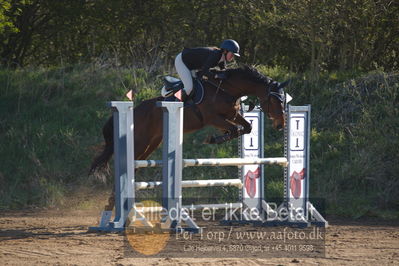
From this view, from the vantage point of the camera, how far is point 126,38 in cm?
1451

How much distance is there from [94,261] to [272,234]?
6.72ft

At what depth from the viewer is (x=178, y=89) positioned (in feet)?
23.0

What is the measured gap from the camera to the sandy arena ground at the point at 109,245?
471 centimetres

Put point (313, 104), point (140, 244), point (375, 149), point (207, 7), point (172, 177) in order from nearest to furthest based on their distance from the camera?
point (140, 244), point (172, 177), point (375, 149), point (313, 104), point (207, 7)

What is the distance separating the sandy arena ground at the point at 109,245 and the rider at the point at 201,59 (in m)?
1.57

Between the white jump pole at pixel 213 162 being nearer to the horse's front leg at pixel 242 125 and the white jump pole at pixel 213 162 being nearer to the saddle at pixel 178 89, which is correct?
the horse's front leg at pixel 242 125

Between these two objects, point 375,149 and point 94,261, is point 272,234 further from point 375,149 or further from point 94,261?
point 375,149

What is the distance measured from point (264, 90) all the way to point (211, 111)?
1.98ft

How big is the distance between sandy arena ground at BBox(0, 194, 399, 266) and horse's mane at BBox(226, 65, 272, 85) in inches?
61.9

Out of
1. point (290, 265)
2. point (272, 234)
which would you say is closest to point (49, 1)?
point (272, 234)

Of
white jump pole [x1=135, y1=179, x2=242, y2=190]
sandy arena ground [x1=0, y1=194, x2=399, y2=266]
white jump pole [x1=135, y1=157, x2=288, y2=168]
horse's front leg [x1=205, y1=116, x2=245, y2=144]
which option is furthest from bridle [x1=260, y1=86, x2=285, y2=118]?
sandy arena ground [x1=0, y1=194, x2=399, y2=266]

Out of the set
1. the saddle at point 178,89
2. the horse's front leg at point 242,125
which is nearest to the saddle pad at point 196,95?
the saddle at point 178,89

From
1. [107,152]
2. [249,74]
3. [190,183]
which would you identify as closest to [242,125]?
[249,74]

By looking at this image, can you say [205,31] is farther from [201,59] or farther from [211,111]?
[211,111]
